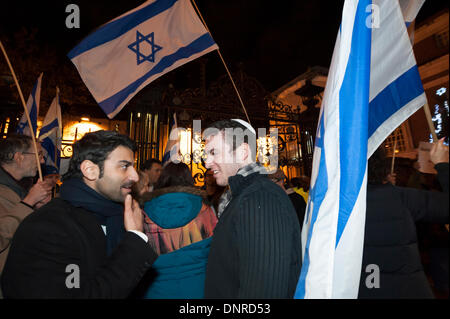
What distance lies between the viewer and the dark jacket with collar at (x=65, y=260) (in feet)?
4.13

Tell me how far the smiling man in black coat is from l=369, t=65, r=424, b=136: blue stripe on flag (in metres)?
1.84

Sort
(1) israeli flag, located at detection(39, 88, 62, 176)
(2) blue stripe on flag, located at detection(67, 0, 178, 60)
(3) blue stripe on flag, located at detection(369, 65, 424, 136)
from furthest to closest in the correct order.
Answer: (1) israeli flag, located at detection(39, 88, 62, 176) → (2) blue stripe on flag, located at detection(67, 0, 178, 60) → (3) blue stripe on flag, located at detection(369, 65, 424, 136)

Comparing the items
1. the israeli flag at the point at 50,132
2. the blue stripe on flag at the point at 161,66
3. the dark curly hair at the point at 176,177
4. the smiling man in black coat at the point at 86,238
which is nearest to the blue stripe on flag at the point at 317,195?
the smiling man in black coat at the point at 86,238

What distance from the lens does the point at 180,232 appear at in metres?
2.23

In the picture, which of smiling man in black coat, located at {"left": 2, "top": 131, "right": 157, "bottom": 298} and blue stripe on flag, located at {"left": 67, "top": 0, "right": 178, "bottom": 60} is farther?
blue stripe on flag, located at {"left": 67, "top": 0, "right": 178, "bottom": 60}

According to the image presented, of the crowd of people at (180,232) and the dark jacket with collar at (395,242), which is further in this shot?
the dark jacket with collar at (395,242)

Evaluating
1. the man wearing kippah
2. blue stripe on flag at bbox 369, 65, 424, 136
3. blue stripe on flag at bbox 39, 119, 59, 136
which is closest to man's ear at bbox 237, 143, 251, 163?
A: the man wearing kippah

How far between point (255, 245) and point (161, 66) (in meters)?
3.38

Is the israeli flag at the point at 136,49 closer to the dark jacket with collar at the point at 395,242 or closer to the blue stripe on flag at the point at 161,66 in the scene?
the blue stripe on flag at the point at 161,66

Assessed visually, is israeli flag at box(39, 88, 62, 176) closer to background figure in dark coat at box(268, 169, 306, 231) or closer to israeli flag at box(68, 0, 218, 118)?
israeli flag at box(68, 0, 218, 118)

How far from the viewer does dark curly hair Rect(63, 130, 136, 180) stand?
74.2 inches

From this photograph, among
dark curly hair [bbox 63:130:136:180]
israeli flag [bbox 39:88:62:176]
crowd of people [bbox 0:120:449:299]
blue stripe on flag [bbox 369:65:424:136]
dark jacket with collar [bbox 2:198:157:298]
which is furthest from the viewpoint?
israeli flag [bbox 39:88:62:176]

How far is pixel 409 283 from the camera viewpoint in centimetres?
185
